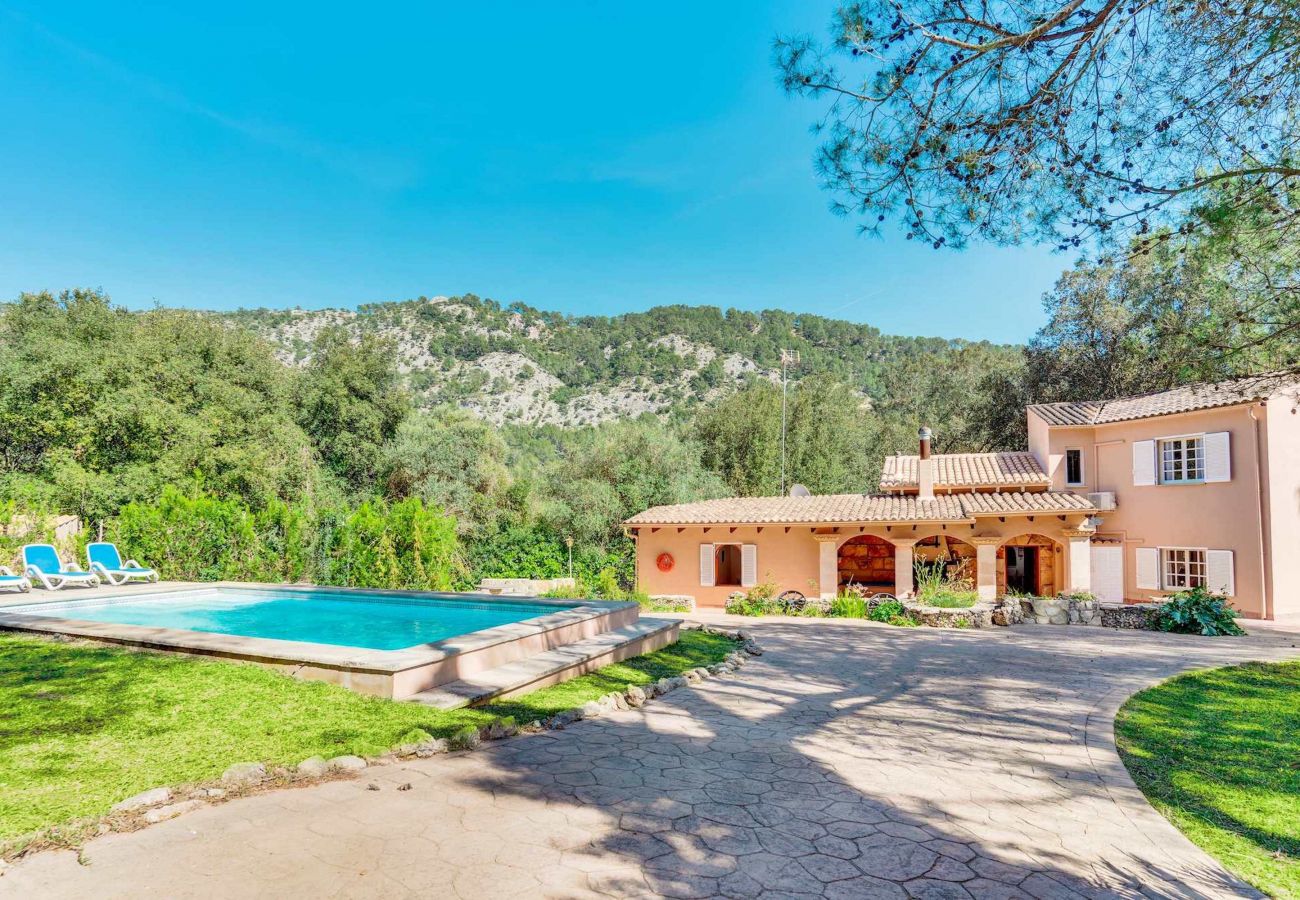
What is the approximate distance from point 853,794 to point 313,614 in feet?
37.1

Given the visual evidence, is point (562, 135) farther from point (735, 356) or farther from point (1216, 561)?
point (735, 356)

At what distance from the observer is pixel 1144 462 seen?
17.6m

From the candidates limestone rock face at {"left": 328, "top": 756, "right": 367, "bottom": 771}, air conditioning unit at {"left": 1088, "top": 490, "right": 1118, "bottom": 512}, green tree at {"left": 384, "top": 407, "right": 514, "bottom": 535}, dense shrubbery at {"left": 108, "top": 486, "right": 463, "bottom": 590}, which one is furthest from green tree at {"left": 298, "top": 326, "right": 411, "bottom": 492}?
air conditioning unit at {"left": 1088, "top": 490, "right": 1118, "bottom": 512}

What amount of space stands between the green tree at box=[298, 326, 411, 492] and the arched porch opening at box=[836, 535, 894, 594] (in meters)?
16.9

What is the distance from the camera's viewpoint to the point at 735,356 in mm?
54000

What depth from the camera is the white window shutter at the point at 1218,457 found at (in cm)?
1602

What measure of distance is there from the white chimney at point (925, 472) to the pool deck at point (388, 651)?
1175 centimetres

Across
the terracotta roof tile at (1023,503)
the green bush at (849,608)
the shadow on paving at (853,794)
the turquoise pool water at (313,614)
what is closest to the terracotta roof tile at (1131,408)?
the terracotta roof tile at (1023,503)

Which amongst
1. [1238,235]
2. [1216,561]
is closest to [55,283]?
[1238,235]

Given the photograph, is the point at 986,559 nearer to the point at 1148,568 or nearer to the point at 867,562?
the point at 1148,568

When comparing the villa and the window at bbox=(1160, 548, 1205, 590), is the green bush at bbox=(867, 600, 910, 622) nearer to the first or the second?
the villa

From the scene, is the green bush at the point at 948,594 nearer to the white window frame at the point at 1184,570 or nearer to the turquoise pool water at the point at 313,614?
the white window frame at the point at 1184,570

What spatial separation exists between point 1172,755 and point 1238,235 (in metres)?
4.45

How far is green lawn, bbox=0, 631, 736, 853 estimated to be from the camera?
12.6 feet
